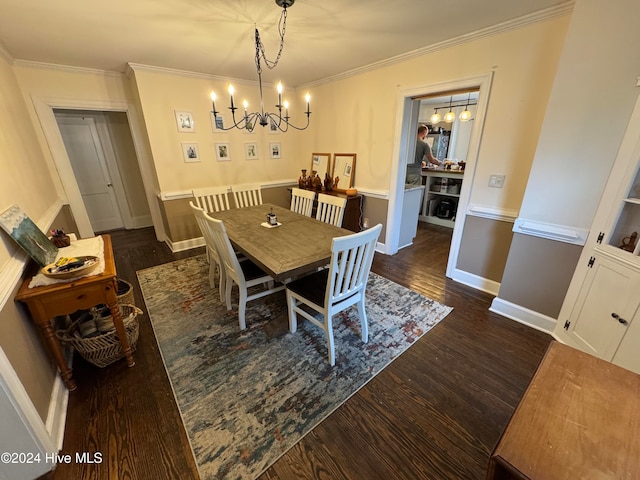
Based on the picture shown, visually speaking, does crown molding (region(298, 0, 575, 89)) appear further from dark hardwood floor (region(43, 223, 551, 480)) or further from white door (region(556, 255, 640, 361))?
dark hardwood floor (region(43, 223, 551, 480))

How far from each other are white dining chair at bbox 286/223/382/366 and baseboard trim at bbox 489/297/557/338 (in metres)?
1.32

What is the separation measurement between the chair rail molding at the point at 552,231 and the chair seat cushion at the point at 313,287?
5.38 feet

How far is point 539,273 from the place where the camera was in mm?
2096

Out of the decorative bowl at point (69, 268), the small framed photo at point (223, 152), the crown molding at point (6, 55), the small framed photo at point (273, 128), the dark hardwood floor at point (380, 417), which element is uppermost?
the crown molding at point (6, 55)

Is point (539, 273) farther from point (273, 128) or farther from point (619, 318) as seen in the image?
point (273, 128)

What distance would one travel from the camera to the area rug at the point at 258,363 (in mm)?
1356

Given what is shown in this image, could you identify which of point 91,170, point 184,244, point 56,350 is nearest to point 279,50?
point 184,244

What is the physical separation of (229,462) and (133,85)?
4005mm

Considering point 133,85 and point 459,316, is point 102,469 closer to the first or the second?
point 459,316

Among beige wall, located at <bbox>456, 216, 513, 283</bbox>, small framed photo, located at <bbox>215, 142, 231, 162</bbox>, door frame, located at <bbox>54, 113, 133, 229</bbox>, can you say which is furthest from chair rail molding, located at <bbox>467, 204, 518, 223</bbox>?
door frame, located at <bbox>54, 113, 133, 229</bbox>

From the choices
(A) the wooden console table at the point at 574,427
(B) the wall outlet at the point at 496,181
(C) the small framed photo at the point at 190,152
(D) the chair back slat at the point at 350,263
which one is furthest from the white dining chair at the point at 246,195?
(A) the wooden console table at the point at 574,427

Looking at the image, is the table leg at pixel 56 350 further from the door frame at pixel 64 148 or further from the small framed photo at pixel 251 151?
the small framed photo at pixel 251 151

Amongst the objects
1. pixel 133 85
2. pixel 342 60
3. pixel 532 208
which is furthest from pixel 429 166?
pixel 133 85

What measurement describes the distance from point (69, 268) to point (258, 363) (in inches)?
50.9
